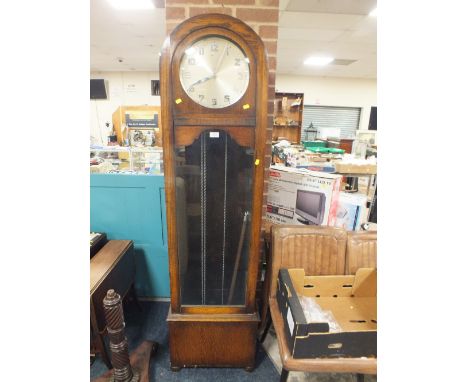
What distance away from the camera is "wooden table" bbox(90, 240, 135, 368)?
1.38 m

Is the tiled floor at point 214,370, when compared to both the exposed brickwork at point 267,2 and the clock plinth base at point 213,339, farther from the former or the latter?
the exposed brickwork at point 267,2

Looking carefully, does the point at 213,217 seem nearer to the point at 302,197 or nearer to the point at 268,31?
the point at 302,197

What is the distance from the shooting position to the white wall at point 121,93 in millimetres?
7059

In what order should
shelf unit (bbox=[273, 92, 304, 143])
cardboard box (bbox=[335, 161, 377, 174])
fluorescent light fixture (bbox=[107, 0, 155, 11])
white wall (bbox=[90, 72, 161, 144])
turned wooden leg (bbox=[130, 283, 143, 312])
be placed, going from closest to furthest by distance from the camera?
turned wooden leg (bbox=[130, 283, 143, 312])
cardboard box (bbox=[335, 161, 377, 174])
fluorescent light fixture (bbox=[107, 0, 155, 11])
shelf unit (bbox=[273, 92, 304, 143])
white wall (bbox=[90, 72, 161, 144])

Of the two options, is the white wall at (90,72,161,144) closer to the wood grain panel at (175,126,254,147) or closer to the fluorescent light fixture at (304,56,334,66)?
the fluorescent light fixture at (304,56,334,66)

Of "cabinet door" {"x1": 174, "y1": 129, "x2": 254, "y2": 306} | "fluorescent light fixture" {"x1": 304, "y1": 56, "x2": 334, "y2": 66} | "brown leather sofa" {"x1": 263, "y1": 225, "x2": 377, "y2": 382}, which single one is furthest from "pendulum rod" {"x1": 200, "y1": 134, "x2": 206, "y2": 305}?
"fluorescent light fixture" {"x1": 304, "y1": 56, "x2": 334, "y2": 66}

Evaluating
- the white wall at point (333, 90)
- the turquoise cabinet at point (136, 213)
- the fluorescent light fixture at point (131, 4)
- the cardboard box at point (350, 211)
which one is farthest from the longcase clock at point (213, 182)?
the white wall at point (333, 90)

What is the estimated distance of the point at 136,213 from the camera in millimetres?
1891

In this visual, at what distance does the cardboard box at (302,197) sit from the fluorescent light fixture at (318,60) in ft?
15.0

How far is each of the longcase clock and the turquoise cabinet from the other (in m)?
0.63
